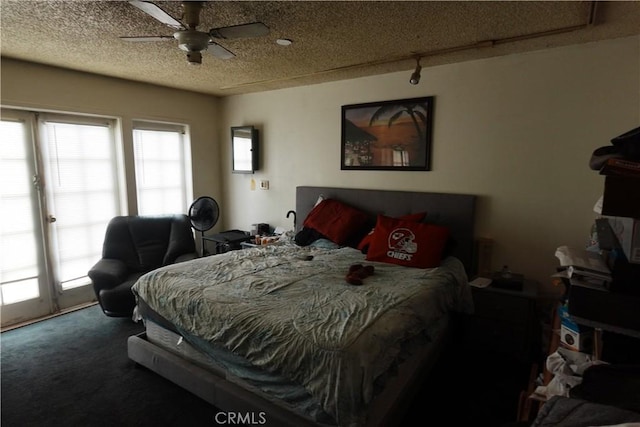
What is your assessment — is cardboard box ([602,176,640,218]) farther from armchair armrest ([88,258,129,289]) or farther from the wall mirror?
the wall mirror

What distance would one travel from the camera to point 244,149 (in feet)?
14.8

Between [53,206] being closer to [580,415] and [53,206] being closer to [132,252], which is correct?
[132,252]

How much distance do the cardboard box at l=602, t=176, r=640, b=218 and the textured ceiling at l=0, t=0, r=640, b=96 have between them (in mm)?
1333

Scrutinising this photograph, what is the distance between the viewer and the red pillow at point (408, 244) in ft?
8.91

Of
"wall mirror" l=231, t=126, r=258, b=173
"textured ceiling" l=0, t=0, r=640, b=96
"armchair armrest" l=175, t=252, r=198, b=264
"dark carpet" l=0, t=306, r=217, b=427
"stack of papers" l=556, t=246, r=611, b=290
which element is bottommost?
"dark carpet" l=0, t=306, r=217, b=427

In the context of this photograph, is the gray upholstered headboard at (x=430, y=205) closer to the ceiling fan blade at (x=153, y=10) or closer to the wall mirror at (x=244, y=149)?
the wall mirror at (x=244, y=149)

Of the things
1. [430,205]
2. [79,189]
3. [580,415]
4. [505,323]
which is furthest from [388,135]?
[79,189]

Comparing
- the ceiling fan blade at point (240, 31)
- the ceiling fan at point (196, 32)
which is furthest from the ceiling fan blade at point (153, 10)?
the ceiling fan blade at point (240, 31)

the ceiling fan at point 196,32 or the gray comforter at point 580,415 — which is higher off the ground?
the ceiling fan at point 196,32

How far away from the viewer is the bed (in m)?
1.57

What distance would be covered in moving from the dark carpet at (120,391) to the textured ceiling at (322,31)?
239 cm

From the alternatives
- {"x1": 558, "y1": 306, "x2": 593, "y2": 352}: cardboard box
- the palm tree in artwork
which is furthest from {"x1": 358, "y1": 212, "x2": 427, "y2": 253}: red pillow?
{"x1": 558, "y1": 306, "x2": 593, "y2": 352}: cardboard box

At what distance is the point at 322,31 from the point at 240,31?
0.69m
